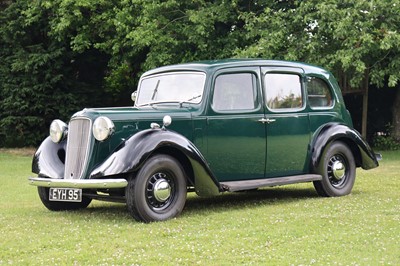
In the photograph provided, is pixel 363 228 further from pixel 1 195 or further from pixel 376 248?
pixel 1 195

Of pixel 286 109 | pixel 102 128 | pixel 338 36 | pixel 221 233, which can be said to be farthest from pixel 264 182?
pixel 338 36

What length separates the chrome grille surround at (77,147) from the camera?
283 inches

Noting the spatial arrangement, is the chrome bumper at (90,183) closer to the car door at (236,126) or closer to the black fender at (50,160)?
the black fender at (50,160)

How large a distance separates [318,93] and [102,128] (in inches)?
144

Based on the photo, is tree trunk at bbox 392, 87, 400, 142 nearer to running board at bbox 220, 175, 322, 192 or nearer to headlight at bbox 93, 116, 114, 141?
running board at bbox 220, 175, 322, 192

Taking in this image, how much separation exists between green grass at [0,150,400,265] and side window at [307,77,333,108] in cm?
139

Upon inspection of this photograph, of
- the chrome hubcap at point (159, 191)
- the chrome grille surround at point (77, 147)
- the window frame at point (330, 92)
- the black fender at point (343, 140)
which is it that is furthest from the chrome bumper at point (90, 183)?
the window frame at point (330, 92)

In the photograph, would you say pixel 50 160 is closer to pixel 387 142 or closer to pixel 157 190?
pixel 157 190

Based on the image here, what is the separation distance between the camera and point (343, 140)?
9.17 metres

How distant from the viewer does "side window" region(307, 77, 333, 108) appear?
9.11 m

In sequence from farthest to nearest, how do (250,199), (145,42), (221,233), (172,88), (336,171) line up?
(145,42) → (250,199) → (336,171) → (172,88) → (221,233)

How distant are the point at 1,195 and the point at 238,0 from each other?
39.0ft

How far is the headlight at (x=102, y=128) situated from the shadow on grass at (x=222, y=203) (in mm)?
988

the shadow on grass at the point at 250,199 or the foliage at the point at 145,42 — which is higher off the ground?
the foliage at the point at 145,42
